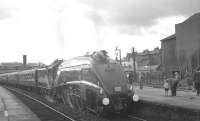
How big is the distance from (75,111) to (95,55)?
3821mm

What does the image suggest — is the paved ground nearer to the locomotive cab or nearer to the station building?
the locomotive cab

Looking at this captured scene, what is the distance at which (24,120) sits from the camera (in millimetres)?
15461

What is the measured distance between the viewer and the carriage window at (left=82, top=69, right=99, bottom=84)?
50.1 ft

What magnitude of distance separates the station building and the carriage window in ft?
124

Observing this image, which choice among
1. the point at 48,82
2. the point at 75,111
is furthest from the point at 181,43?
the point at 75,111

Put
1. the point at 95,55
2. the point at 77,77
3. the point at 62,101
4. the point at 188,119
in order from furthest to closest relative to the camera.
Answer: the point at 62,101 < the point at 77,77 < the point at 95,55 < the point at 188,119

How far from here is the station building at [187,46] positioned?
5319 cm

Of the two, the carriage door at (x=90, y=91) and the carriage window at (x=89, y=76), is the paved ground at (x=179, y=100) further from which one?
the carriage window at (x=89, y=76)

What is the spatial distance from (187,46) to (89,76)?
42.4 metres

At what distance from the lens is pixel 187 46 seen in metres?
55.1

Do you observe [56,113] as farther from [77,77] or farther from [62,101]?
[62,101]

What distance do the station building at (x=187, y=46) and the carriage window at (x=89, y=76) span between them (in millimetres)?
37646

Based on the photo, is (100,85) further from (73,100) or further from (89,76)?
Result: (73,100)

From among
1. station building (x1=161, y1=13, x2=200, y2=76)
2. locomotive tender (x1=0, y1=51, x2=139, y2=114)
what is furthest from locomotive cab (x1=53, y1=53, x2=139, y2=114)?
station building (x1=161, y1=13, x2=200, y2=76)
